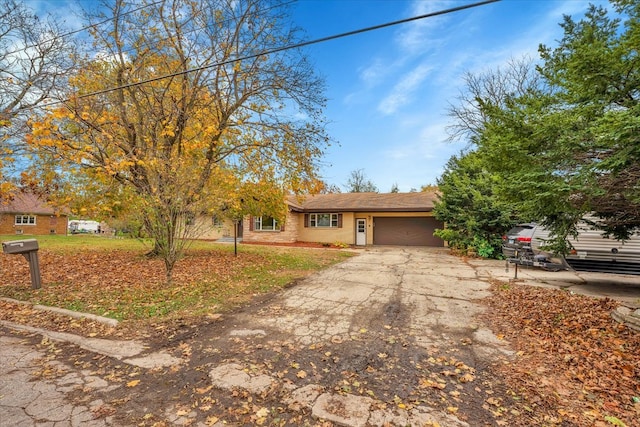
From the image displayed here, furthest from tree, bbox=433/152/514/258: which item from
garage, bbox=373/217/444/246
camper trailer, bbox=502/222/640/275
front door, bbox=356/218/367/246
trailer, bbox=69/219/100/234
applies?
trailer, bbox=69/219/100/234

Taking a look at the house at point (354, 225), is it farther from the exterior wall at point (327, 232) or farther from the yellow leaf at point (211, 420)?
the yellow leaf at point (211, 420)

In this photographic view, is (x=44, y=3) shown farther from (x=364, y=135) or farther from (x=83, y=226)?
(x=83, y=226)

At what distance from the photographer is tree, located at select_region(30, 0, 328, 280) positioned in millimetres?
7836

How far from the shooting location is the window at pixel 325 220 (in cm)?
2173

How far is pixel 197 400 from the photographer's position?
286cm

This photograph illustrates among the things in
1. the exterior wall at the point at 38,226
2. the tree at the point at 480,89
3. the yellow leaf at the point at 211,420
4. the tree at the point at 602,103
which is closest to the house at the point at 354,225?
the tree at the point at 480,89

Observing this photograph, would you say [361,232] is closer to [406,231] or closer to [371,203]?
[371,203]

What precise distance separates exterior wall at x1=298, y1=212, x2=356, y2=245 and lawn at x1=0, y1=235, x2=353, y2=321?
32.2 ft

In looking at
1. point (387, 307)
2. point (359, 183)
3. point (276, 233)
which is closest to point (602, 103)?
point (387, 307)

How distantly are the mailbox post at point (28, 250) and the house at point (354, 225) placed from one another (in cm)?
1450

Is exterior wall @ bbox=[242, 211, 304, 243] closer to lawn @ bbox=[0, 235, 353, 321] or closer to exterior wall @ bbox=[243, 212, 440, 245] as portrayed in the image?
exterior wall @ bbox=[243, 212, 440, 245]

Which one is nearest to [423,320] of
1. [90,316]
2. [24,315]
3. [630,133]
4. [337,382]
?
[337,382]

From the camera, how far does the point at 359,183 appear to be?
44156 mm

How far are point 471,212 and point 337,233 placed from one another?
926cm
